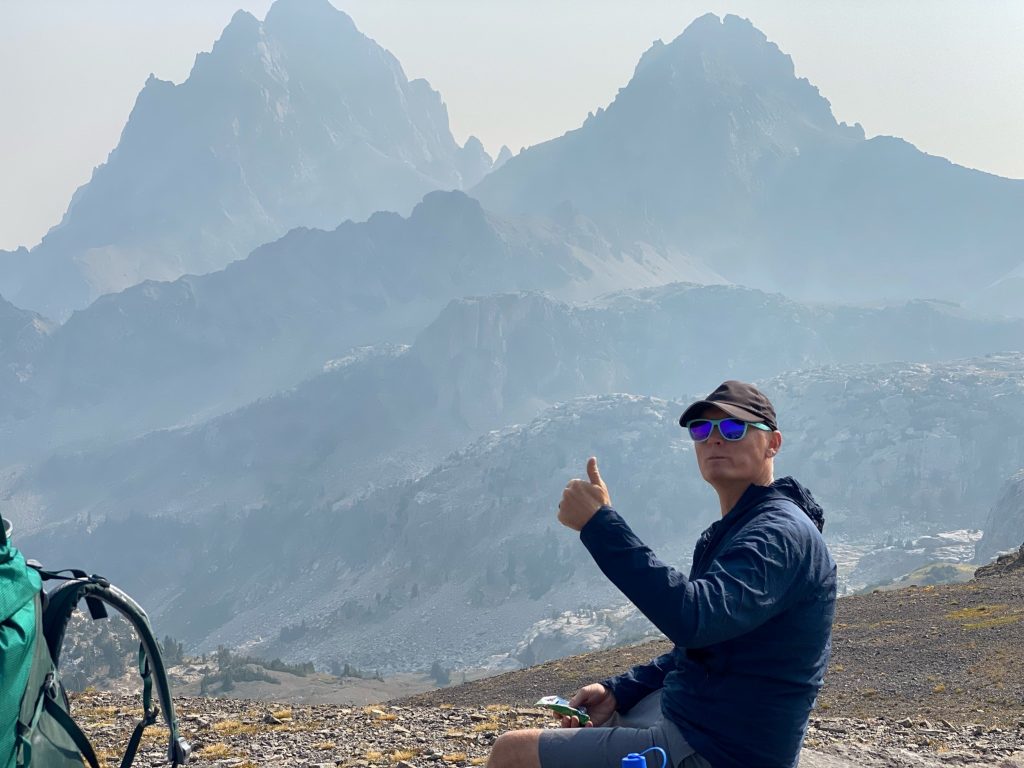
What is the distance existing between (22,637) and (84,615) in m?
109

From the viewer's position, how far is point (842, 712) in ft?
68.0

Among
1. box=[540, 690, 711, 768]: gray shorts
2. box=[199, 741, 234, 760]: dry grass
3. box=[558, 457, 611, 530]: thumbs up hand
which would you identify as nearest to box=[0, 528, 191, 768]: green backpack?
box=[540, 690, 711, 768]: gray shorts

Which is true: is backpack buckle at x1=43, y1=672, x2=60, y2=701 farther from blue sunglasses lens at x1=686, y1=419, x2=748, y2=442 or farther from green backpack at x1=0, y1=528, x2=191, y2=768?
blue sunglasses lens at x1=686, y1=419, x2=748, y2=442

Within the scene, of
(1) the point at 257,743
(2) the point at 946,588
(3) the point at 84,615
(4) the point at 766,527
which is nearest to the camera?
(4) the point at 766,527

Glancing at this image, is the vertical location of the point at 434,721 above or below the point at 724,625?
below

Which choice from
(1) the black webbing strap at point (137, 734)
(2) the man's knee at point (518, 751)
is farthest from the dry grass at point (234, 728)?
(2) the man's knee at point (518, 751)

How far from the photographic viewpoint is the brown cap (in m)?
4.98

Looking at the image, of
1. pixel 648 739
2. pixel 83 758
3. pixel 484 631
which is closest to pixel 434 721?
pixel 83 758

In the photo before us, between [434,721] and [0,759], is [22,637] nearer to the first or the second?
[0,759]

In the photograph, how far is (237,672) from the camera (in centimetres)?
8306

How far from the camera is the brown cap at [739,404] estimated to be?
4.98 metres

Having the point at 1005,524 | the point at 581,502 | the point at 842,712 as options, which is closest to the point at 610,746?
the point at 581,502

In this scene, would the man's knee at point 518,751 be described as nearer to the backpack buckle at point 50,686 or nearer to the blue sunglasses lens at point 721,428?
the blue sunglasses lens at point 721,428

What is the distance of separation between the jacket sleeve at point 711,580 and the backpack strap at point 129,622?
2804 mm
